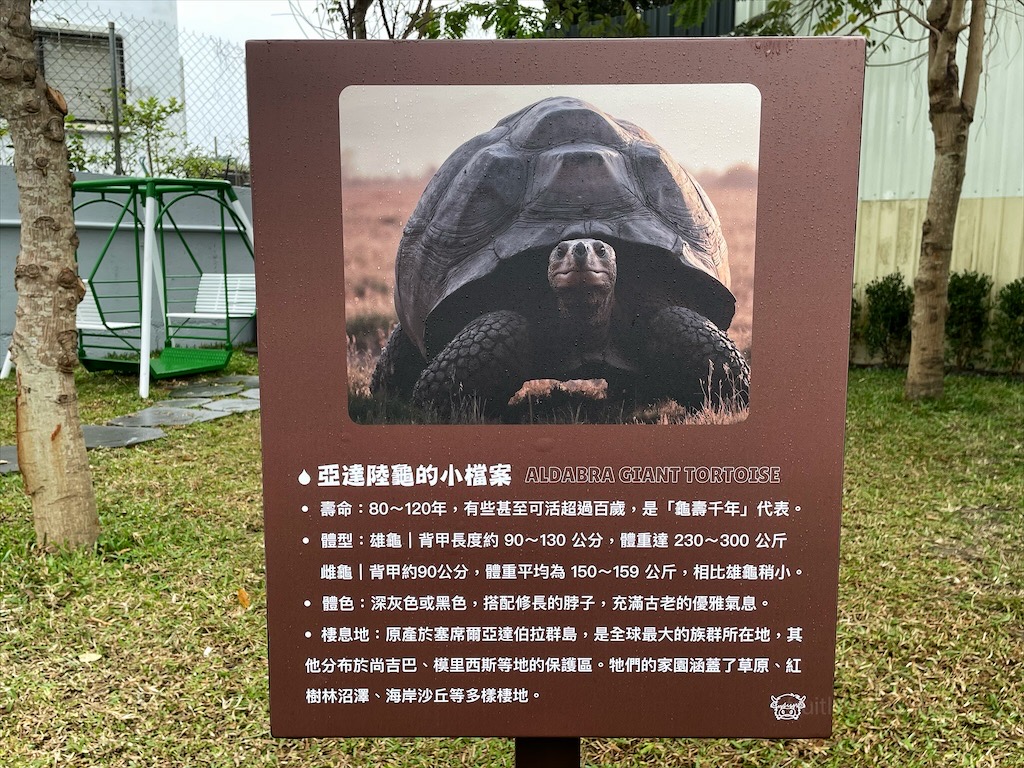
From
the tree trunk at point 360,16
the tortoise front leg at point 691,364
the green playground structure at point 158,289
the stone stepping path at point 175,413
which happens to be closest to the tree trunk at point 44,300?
the stone stepping path at point 175,413

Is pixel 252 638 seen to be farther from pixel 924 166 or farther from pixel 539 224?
pixel 924 166

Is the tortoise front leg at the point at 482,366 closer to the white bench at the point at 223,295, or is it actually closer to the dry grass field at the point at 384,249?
the dry grass field at the point at 384,249

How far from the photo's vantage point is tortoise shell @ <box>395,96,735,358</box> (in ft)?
4.58

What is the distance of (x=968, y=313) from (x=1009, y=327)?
1.21 feet

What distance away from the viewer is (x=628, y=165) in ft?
4.58

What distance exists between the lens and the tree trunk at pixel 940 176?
19.5ft

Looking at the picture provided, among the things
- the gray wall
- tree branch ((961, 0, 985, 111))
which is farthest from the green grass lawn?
the gray wall

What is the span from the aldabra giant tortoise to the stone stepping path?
3814 millimetres

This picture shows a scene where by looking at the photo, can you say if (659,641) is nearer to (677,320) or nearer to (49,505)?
(677,320)

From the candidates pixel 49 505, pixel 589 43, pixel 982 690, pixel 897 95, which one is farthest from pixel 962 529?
pixel 897 95

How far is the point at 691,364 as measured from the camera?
4.62 ft

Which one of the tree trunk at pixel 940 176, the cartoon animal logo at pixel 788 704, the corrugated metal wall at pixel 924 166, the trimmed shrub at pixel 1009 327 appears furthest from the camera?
the corrugated metal wall at pixel 924 166

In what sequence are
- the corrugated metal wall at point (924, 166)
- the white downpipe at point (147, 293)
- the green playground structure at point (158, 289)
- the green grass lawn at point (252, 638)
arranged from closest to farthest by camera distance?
the green grass lawn at point (252, 638)
the white downpipe at point (147, 293)
the green playground structure at point (158, 289)
the corrugated metal wall at point (924, 166)

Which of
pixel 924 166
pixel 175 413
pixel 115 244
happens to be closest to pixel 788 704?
pixel 175 413
